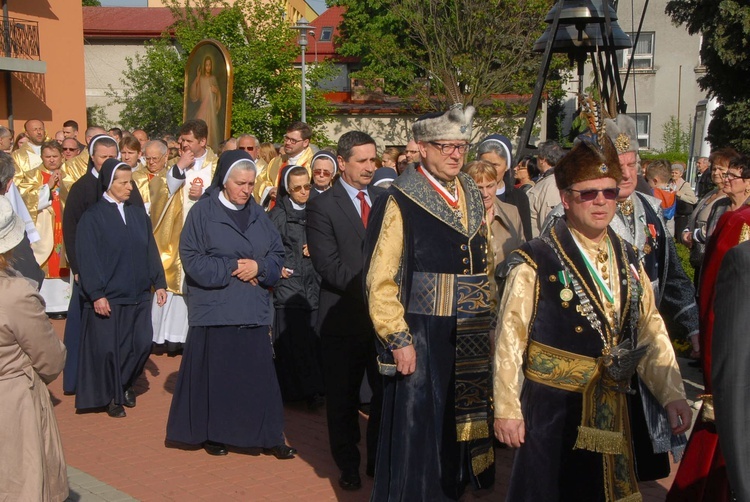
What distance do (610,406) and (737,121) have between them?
16.7 m

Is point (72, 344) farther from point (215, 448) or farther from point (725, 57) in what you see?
point (725, 57)

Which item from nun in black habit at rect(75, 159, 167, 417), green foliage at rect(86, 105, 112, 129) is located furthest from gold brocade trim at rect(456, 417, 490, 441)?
green foliage at rect(86, 105, 112, 129)

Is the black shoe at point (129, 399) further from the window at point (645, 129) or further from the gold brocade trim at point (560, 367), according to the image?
the window at point (645, 129)

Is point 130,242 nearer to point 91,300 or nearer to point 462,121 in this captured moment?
point 91,300

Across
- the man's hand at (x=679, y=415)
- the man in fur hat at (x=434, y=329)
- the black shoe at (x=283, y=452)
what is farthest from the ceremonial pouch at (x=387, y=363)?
the black shoe at (x=283, y=452)

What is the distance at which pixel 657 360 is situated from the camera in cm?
411

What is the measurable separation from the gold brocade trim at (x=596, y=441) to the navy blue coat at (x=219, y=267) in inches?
122

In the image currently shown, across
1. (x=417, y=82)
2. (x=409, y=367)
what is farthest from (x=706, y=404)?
(x=417, y=82)

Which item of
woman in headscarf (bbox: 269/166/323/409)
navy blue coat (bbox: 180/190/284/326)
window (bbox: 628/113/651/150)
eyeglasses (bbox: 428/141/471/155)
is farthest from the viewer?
window (bbox: 628/113/651/150)

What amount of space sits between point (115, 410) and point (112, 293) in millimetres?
958

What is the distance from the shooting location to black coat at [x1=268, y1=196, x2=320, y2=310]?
796cm

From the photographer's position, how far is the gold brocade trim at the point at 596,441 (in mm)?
4012

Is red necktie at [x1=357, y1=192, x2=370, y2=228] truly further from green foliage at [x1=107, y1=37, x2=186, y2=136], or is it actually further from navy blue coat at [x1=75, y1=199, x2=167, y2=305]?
green foliage at [x1=107, y1=37, x2=186, y2=136]

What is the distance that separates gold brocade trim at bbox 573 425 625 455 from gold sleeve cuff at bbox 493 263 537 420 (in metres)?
0.29
